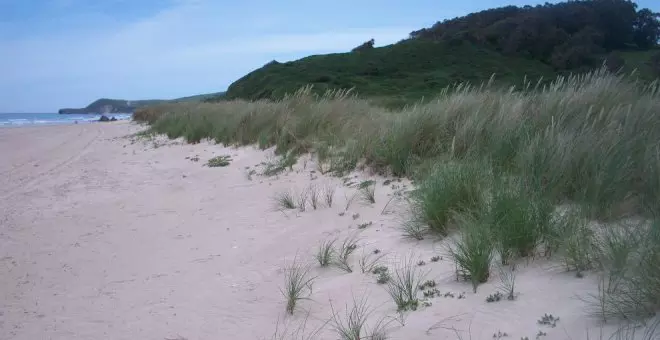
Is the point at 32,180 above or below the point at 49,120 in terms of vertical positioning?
below

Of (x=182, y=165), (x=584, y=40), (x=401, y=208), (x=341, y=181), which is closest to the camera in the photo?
(x=401, y=208)

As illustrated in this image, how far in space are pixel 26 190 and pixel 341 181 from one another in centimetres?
578

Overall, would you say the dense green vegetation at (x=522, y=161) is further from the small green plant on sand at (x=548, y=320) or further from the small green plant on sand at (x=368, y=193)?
the small green plant on sand at (x=368, y=193)

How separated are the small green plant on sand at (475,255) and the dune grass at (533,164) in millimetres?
23

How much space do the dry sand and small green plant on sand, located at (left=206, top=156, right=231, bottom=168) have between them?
51.0 inches

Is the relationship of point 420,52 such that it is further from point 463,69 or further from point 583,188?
point 583,188

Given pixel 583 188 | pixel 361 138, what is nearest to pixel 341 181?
pixel 361 138

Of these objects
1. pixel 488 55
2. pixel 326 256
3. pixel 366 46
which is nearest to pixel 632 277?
pixel 326 256

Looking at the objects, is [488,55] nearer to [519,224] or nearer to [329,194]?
[329,194]

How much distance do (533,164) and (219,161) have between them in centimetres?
673

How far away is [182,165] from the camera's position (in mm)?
10875

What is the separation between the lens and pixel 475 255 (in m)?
3.43

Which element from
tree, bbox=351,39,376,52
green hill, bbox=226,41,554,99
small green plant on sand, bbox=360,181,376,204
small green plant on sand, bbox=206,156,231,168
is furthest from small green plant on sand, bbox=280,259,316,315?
tree, bbox=351,39,376,52

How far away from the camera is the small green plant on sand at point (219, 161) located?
10.1 metres
